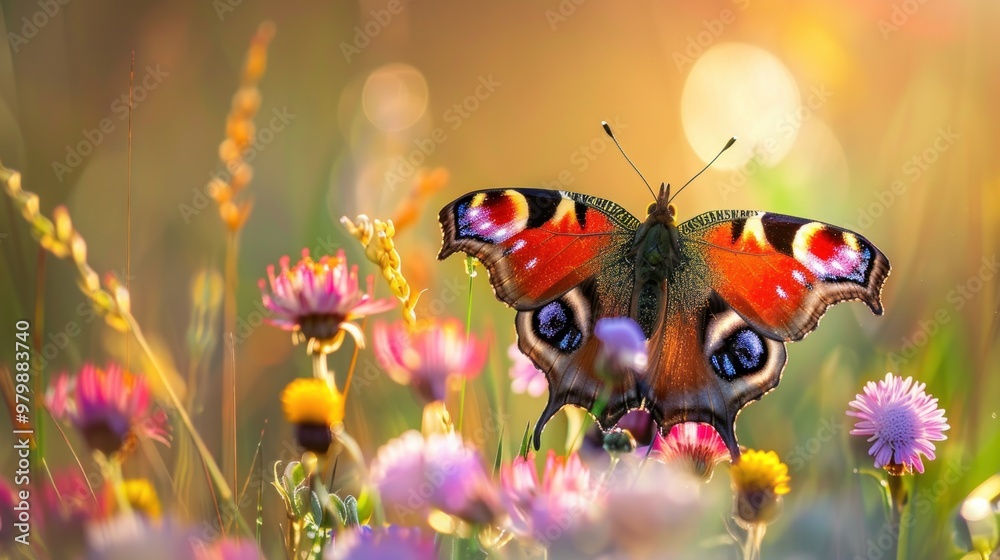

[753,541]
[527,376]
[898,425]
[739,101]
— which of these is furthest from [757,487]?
[739,101]

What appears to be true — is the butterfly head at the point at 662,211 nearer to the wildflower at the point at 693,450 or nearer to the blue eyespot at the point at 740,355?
the blue eyespot at the point at 740,355

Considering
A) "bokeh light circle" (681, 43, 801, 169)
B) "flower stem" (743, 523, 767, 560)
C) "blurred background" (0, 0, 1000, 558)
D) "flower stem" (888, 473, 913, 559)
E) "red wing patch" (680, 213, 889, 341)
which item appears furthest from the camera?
"bokeh light circle" (681, 43, 801, 169)

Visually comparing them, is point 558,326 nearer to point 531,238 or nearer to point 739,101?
point 531,238


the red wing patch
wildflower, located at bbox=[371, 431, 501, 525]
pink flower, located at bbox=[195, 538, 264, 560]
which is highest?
the red wing patch

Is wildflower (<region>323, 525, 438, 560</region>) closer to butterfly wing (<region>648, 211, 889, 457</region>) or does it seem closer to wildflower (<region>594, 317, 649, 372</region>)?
wildflower (<region>594, 317, 649, 372</region>)

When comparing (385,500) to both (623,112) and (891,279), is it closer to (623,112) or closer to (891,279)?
(891,279)

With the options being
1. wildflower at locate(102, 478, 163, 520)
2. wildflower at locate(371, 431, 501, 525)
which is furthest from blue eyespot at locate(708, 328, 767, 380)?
wildflower at locate(102, 478, 163, 520)
